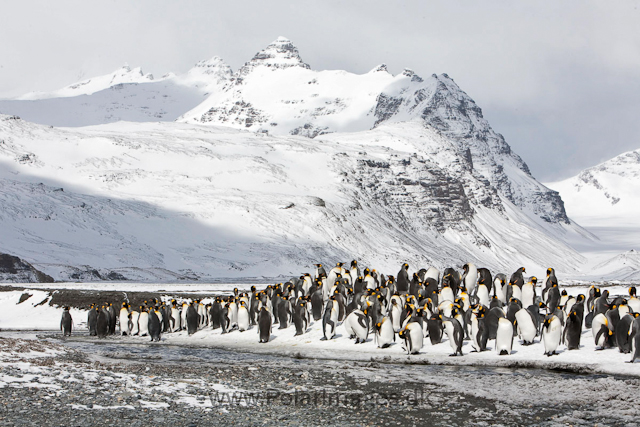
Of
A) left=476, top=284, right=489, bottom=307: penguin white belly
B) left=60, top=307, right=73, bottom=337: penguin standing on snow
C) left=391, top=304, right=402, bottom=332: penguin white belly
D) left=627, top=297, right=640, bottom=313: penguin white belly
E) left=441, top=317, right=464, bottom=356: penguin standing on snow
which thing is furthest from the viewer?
left=60, top=307, right=73, bottom=337: penguin standing on snow

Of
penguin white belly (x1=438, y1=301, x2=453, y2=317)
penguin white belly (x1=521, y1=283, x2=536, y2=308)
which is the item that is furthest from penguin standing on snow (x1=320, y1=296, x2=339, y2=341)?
penguin white belly (x1=521, y1=283, x2=536, y2=308)

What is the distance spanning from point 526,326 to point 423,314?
3.14m

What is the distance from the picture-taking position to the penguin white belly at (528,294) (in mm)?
22922

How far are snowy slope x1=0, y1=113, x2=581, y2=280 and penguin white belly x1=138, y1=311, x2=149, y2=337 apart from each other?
131ft

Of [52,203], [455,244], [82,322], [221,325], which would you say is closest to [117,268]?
[52,203]

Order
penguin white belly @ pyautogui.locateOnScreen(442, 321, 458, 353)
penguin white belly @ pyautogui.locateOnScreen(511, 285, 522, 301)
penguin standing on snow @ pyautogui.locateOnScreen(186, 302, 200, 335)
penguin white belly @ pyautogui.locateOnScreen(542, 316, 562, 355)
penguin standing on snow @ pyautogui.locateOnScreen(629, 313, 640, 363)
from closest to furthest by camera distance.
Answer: penguin standing on snow @ pyautogui.locateOnScreen(629, 313, 640, 363)
penguin white belly @ pyautogui.locateOnScreen(542, 316, 562, 355)
penguin white belly @ pyautogui.locateOnScreen(442, 321, 458, 353)
penguin white belly @ pyautogui.locateOnScreen(511, 285, 522, 301)
penguin standing on snow @ pyautogui.locateOnScreen(186, 302, 200, 335)

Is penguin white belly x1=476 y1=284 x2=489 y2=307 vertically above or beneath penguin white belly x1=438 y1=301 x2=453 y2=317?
above

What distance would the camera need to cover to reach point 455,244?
154875mm

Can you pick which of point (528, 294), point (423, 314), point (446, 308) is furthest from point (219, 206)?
point (423, 314)

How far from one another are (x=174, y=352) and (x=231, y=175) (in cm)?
9944

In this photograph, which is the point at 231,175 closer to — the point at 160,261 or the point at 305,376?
the point at 160,261

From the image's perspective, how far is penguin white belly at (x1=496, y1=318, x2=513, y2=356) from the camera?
58.7 ft

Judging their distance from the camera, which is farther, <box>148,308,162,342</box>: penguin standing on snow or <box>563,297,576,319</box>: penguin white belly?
<box>148,308,162,342</box>: penguin standing on snow

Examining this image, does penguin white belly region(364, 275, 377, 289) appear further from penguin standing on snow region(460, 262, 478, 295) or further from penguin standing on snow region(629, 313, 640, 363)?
penguin standing on snow region(629, 313, 640, 363)
